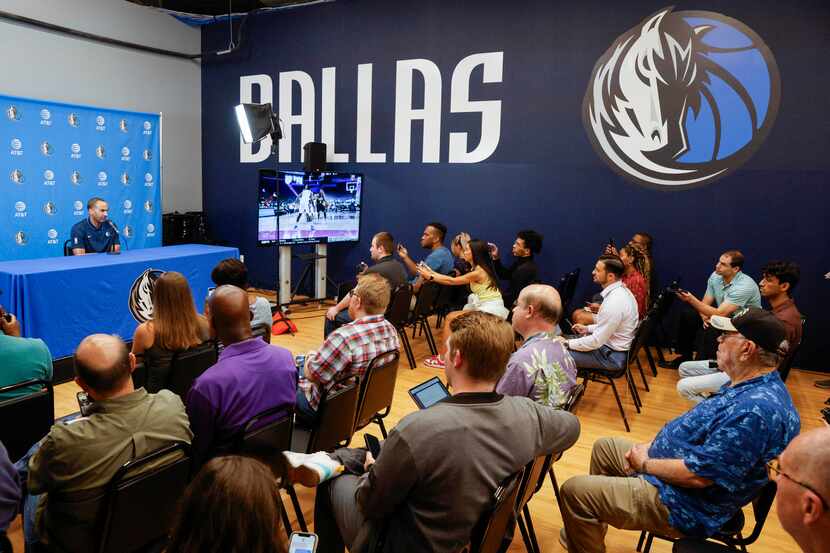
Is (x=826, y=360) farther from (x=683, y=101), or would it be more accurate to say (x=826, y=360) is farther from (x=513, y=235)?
(x=513, y=235)

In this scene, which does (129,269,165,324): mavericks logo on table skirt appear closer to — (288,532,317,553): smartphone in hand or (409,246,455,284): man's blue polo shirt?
(409,246,455,284): man's blue polo shirt

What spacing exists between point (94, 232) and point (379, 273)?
3205 mm

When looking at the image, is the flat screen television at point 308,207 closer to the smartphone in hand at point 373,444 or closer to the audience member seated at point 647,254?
the audience member seated at point 647,254

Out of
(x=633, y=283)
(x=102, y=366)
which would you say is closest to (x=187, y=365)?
(x=102, y=366)

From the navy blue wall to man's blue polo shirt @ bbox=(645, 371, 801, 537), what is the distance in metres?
4.46

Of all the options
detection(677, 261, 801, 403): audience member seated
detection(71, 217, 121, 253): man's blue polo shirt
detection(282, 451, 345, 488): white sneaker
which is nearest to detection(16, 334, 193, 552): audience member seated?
detection(282, 451, 345, 488): white sneaker

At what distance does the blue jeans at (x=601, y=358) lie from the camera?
13.7 ft

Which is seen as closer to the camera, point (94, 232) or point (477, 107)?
point (94, 232)

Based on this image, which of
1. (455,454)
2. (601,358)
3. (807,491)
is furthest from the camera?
(601,358)

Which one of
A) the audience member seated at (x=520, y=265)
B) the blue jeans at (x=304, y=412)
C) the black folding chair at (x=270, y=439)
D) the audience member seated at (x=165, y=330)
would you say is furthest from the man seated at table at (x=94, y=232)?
the black folding chair at (x=270, y=439)

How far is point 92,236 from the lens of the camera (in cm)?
603

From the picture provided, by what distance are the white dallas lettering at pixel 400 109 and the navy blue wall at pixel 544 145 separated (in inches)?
3.5

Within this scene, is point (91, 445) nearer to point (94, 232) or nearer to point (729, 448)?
point (729, 448)

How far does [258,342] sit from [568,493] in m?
1.47
